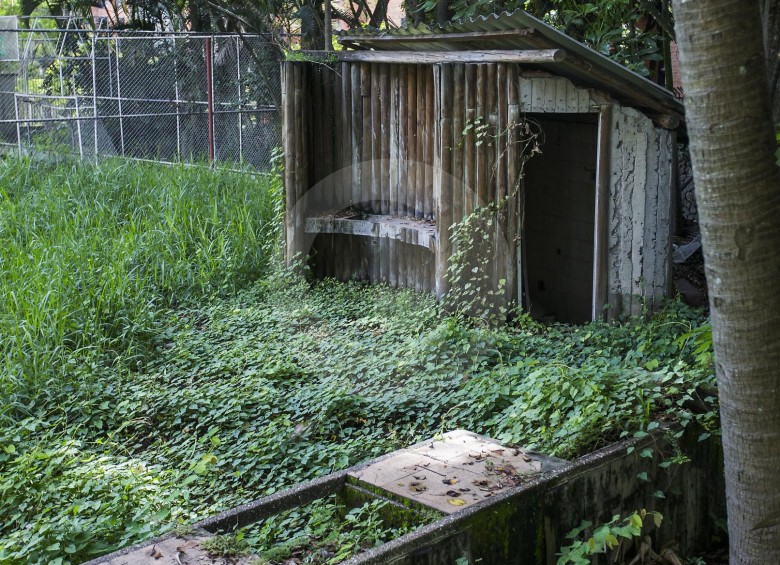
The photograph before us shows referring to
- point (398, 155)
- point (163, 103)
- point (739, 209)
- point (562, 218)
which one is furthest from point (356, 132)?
point (163, 103)

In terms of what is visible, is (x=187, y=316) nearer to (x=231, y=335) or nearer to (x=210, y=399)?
(x=231, y=335)

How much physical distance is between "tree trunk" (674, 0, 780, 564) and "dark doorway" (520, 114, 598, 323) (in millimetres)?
5220

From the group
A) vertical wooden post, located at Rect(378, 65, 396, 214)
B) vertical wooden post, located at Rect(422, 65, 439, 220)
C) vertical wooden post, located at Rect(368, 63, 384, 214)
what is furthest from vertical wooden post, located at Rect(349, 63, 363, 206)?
vertical wooden post, located at Rect(422, 65, 439, 220)

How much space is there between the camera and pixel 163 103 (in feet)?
53.4

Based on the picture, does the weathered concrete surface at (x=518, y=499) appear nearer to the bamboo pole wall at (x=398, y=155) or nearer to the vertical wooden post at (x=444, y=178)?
the vertical wooden post at (x=444, y=178)

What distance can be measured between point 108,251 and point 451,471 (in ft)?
18.3

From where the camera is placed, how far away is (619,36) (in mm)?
9727

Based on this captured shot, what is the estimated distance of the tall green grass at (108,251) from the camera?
7355mm

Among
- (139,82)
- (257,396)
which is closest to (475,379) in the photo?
(257,396)

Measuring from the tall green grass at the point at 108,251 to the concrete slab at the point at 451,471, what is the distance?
10.1 feet

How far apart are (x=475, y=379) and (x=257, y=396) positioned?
1.50 meters

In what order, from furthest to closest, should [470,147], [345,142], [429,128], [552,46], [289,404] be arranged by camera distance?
1. [345,142]
2. [429,128]
3. [470,147]
4. [552,46]
5. [289,404]

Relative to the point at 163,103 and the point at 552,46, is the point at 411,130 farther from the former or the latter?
the point at 163,103

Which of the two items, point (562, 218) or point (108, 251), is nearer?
point (108, 251)
